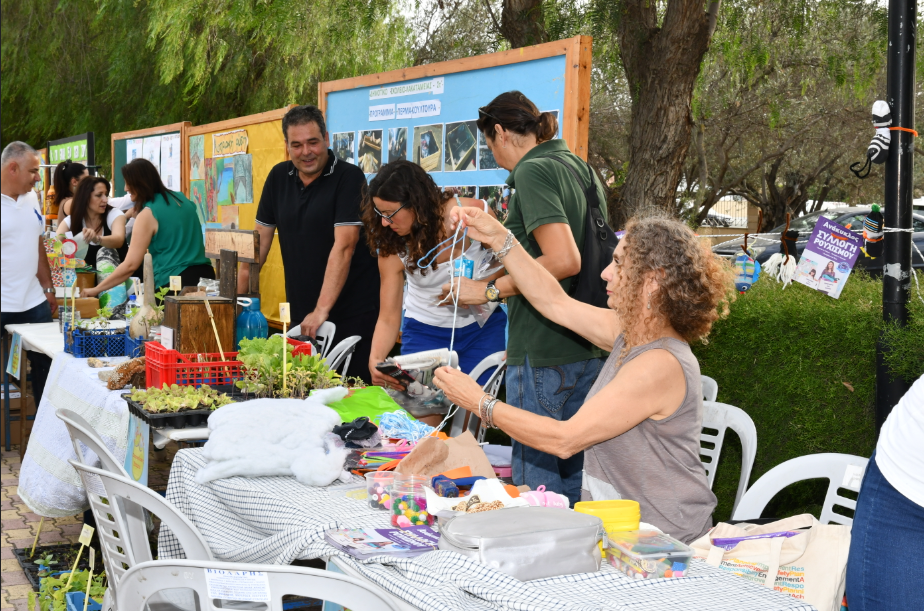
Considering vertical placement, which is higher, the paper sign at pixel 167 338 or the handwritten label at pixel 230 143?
the handwritten label at pixel 230 143

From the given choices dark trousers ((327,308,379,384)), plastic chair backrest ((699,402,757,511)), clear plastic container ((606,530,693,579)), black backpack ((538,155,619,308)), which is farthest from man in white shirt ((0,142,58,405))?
clear plastic container ((606,530,693,579))

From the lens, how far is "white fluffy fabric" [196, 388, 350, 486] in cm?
220

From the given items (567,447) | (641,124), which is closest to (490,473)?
(567,447)

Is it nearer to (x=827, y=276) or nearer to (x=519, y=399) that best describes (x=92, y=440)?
(x=519, y=399)

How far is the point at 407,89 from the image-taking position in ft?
17.1

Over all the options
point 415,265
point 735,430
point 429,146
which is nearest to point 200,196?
point 429,146

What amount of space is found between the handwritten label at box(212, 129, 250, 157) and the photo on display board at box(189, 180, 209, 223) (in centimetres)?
48

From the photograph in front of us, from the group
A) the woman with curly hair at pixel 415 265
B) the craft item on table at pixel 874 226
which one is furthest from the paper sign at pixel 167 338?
the craft item on table at pixel 874 226

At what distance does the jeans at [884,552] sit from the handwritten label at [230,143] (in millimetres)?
6227

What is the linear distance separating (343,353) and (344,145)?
2.18 m

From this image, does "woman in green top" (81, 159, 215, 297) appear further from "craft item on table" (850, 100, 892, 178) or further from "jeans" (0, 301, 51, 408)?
"craft item on table" (850, 100, 892, 178)

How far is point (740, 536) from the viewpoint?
5.81ft

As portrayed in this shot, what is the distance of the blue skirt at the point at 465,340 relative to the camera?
367cm

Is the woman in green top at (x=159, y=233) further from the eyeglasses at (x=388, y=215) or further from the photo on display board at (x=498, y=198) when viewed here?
the eyeglasses at (x=388, y=215)
